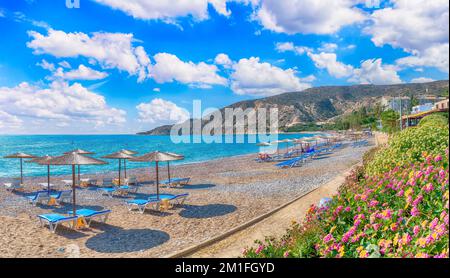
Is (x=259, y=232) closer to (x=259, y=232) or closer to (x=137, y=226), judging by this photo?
(x=259, y=232)

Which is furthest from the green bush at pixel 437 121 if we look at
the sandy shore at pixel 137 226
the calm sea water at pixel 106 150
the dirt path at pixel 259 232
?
the calm sea water at pixel 106 150

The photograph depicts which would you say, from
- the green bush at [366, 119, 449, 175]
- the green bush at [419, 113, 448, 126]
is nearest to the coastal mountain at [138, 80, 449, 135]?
the green bush at [419, 113, 448, 126]

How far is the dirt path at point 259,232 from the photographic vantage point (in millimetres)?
6012

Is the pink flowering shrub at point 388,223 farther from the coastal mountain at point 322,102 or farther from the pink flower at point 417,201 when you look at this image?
the coastal mountain at point 322,102

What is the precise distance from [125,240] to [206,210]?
3.19 m

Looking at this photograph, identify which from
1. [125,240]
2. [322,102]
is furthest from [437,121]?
[322,102]

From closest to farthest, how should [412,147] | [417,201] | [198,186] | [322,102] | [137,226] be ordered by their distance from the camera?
[417,201], [412,147], [137,226], [198,186], [322,102]

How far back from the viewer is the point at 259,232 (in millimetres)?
7086

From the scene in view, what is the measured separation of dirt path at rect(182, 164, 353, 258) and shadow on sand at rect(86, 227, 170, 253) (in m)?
1.39

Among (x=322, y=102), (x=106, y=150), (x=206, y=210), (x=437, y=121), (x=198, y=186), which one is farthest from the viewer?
(x=322, y=102)

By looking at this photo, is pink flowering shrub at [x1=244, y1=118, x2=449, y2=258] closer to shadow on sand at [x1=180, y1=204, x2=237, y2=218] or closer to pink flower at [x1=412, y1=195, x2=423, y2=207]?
pink flower at [x1=412, y1=195, x2=423, y2=207]

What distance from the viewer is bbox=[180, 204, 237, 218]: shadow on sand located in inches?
365
